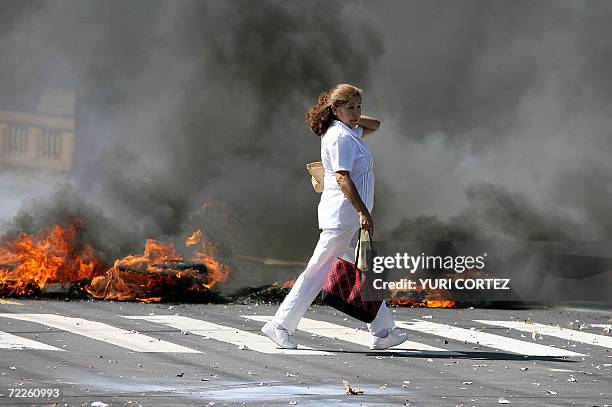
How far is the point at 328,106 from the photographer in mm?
9688

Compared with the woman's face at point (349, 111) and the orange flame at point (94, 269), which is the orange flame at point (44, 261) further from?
the woman's face at point (349, 111)

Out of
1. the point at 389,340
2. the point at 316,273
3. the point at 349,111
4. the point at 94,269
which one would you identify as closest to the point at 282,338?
the point at 316,273

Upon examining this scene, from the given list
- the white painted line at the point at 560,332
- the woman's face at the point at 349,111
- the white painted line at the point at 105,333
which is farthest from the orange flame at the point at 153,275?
the woman's face at the point at 349,111

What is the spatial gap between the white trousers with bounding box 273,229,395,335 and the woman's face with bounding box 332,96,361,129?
0.74 metres

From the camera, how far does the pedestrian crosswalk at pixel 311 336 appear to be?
32.1 feet

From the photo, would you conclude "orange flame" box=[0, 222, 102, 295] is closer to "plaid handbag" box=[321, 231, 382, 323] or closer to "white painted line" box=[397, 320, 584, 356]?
"white painted line" box=[397, 320, 584, 356]

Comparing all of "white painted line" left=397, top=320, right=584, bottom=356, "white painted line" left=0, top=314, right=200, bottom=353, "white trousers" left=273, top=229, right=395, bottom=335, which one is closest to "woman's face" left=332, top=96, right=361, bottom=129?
"white trousers" left=273, top=229, right=395, bottom=335

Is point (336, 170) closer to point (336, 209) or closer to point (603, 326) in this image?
point (336, 209)

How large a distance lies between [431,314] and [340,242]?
285 cm

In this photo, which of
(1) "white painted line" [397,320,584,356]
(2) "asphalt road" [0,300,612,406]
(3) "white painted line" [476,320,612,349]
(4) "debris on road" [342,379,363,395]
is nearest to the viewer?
(2) "asphalt road" [0,300,612,406]

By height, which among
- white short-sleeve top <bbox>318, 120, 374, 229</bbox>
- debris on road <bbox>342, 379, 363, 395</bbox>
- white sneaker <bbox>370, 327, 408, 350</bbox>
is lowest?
debris on road <bbox>342, 379, 363, 395</bbox>

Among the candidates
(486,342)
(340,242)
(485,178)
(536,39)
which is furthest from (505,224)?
(340,242)

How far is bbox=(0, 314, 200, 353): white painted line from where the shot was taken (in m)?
9.70

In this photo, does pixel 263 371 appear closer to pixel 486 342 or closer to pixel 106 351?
pixel 106 351
